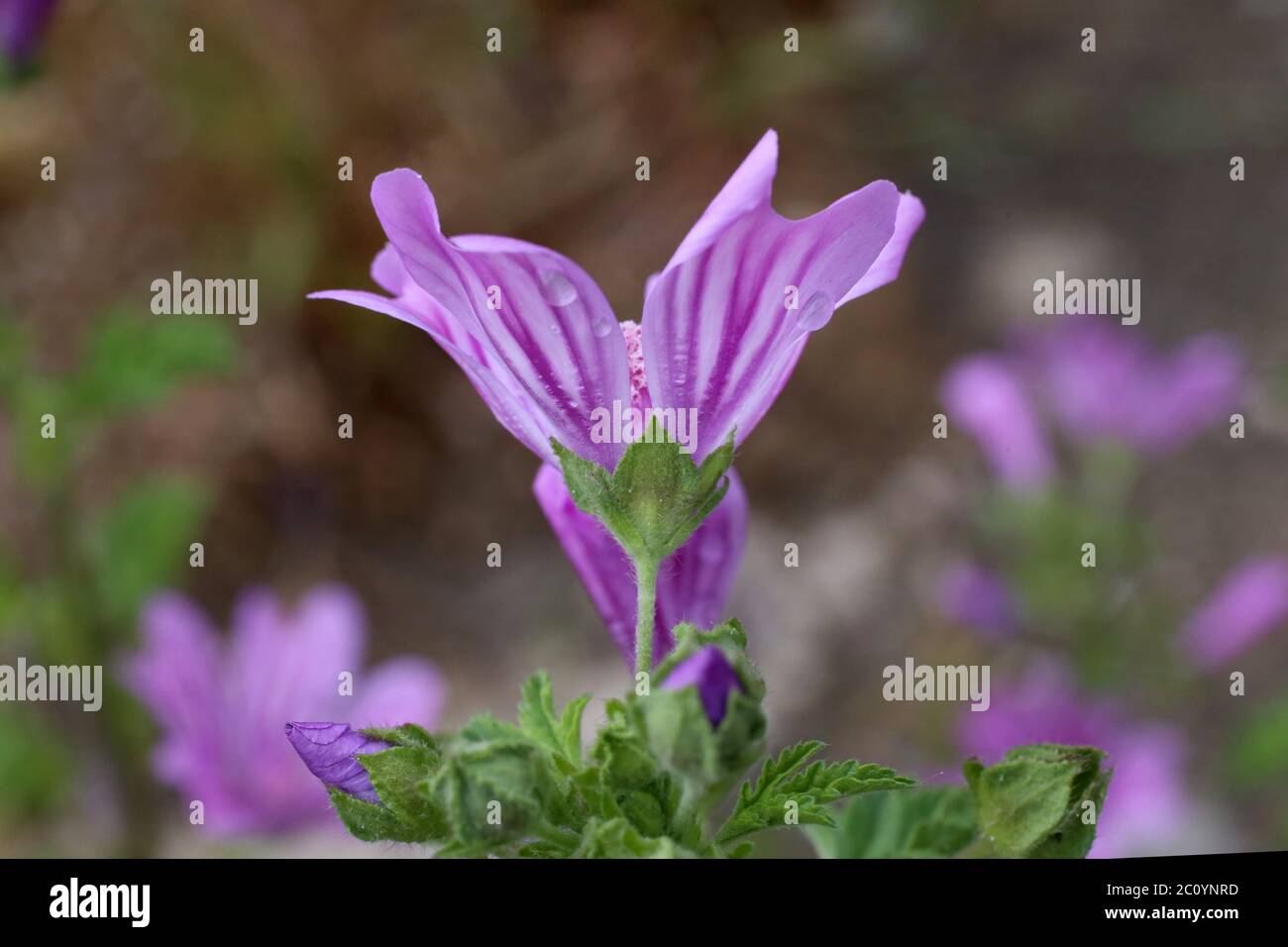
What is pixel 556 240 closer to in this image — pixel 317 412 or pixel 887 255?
pixel 317 412

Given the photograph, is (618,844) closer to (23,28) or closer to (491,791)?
(491,791)

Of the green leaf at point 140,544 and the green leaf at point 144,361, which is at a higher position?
the green leaf at point 144,361
